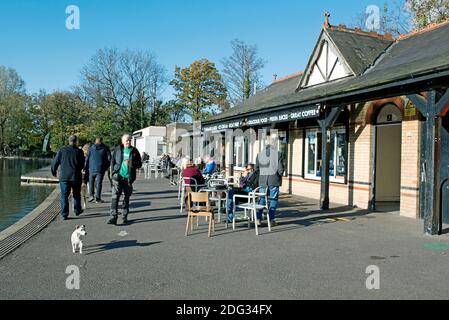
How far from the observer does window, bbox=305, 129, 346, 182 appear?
493 inches

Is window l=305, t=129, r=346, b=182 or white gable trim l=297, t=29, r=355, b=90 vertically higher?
white gable trim l=297, t=29, r=355, b=90

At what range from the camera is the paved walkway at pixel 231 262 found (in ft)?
14.8

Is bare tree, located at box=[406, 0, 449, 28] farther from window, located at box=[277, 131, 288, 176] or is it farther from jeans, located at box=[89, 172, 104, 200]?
jeans, located at box=[89, 172, 104, 200]

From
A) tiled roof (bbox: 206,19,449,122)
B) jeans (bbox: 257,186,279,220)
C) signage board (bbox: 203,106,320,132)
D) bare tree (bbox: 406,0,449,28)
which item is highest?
bare tree (bbox: 406,0,449,28)

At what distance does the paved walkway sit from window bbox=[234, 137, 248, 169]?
10.7 meters

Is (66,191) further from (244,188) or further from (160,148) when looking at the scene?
(160,148)

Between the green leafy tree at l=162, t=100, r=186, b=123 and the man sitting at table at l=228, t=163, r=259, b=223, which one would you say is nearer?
the man sitting at table at l=228, t=163, r=259, b=223

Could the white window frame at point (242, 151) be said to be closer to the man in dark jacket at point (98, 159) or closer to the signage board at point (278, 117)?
the signage board at point (278, 117)

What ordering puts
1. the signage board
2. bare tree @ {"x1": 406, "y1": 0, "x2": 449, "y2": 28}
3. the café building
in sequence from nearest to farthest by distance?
the café building
the signage board
bare tree @ {"x1": 406, "y1": 0, "x2": 449, "y2": 28}

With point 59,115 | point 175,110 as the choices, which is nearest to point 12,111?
point 59,115

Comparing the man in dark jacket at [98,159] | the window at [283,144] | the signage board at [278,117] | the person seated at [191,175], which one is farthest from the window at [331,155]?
the man in dark jacket at [98,159]

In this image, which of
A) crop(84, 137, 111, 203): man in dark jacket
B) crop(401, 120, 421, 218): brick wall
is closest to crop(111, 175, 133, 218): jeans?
crop(84, 137, 111, 203): man in dark jacket

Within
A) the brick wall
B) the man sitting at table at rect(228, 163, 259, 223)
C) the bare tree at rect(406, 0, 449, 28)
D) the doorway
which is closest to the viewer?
the man sitting at table at rect(228, 163, 259, 223)

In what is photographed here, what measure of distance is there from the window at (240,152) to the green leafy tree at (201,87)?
28068 millimetres
